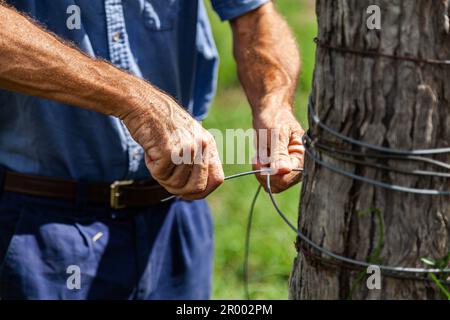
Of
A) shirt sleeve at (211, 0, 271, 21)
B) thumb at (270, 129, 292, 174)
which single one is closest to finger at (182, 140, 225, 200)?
thumb at (270, 129, 292, 174)

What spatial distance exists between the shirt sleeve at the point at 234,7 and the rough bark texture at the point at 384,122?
48.3 inches

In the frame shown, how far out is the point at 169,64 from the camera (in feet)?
9.75

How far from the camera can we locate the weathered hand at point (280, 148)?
250 cm

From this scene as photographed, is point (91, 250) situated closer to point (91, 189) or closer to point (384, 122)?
point (91, 189)

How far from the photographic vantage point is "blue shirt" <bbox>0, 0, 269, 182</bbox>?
109 inches

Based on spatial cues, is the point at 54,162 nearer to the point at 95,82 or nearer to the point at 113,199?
the point at 113,199

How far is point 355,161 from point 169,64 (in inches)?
48.6

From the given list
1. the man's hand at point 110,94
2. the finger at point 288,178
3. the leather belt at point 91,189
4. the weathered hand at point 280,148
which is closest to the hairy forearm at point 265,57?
the weathered hand at point 280,148

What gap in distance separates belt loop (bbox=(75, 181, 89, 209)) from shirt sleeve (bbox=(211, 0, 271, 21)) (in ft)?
2.61

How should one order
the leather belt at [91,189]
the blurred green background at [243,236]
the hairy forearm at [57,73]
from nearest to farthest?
the hairy forearm at [57,73], the leather belt at [91,189], the blurred green background at [243,236]

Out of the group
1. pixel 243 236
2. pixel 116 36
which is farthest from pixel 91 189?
pixel 243 236

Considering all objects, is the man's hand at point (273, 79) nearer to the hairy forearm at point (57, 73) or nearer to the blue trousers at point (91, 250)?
the hairy forearm at point (57, 73)

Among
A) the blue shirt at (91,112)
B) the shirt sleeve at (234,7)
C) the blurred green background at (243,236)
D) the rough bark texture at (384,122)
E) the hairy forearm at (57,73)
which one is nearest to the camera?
the rough bark texture at (384,122)

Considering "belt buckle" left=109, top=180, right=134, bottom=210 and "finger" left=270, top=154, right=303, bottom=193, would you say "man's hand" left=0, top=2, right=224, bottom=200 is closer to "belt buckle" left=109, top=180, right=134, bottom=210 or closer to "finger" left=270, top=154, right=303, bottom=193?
"finger" left=270, top=154, right=303, bottom=193
